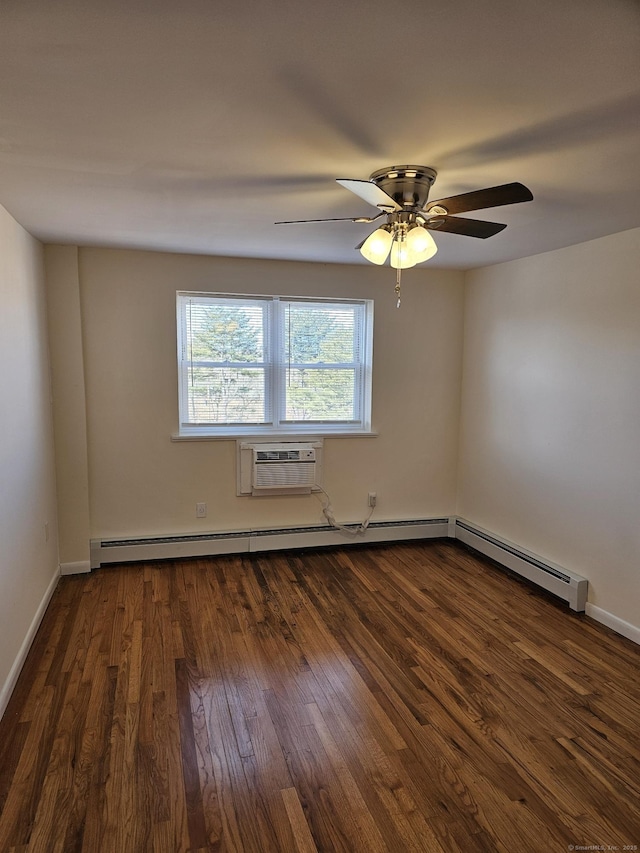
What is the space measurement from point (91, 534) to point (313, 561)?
170 cm

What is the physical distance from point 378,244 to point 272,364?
86.2 inches

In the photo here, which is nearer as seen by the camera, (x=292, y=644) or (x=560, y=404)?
(x=292, y=644)

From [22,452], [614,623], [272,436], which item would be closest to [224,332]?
[272,436]

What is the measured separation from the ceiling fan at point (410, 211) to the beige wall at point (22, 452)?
1.65 m

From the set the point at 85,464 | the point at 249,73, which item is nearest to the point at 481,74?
the point at 249,73

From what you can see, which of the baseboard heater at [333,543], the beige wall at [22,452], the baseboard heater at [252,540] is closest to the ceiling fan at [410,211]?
the beige wall at [22,452]

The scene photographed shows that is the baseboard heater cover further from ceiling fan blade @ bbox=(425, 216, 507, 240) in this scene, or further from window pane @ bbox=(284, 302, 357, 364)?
ceiling fan blade @ bbox=(425, 216, 507, 240)

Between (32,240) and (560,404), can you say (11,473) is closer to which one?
(32,240)

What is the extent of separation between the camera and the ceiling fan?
191 cm

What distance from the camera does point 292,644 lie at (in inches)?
115

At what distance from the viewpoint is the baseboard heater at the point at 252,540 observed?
13.0 feet

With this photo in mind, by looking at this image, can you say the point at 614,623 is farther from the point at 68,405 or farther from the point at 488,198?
the point at 68,405

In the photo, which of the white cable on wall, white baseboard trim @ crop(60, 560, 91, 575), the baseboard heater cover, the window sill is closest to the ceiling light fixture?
the window sill

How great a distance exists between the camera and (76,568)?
12.6 ft
